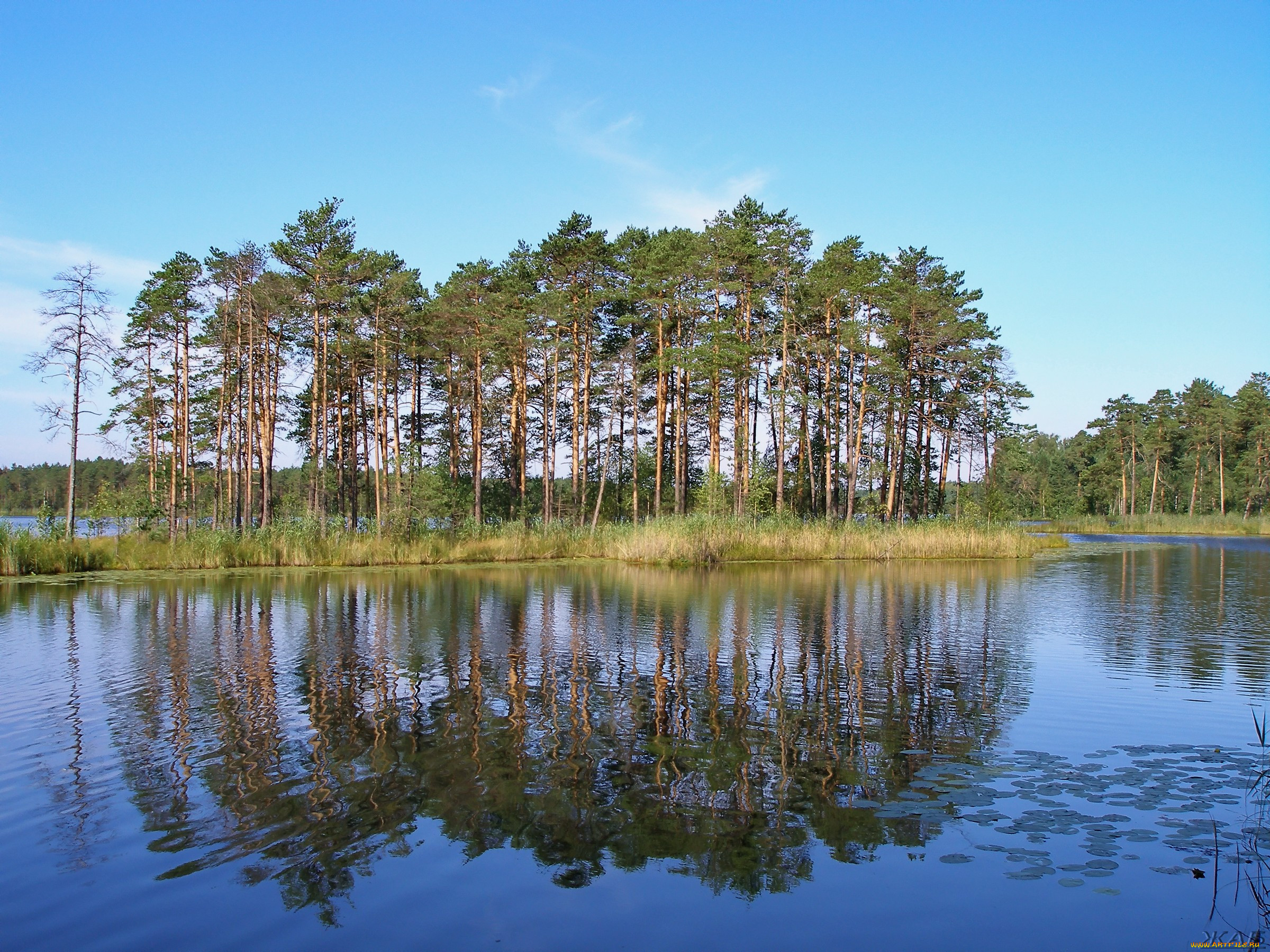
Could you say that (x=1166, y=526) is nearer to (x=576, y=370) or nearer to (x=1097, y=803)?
Result: (x=576, y=370)

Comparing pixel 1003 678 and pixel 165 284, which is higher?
pixel 165 284

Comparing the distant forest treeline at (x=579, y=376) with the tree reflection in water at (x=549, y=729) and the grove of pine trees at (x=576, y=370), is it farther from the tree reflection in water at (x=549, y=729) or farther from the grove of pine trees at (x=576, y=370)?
the tree reflection in water at (x=549, y=729)

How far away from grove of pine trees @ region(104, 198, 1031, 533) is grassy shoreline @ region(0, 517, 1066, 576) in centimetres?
234

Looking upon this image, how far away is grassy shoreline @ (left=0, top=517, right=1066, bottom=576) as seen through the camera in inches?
969

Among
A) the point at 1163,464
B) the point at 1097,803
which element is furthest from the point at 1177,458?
the point at 1097,803

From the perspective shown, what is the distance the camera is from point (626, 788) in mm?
6430

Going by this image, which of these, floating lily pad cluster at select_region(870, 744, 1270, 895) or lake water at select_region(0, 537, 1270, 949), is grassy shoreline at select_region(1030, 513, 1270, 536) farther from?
floating lily pad cluster at select_region(870, 744, 1270, 895)

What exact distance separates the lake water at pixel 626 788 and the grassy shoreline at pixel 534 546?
11.8 metres

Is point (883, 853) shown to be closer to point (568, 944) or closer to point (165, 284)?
point (568, 944)

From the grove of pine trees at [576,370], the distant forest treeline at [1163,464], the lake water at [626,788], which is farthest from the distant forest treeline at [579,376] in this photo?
the lake water at [626,788]

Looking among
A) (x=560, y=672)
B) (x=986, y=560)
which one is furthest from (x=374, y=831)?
(x=986, y=560)

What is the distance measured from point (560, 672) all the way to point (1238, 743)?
7.46 metres

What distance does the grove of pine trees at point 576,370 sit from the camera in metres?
35.2

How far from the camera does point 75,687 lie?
9.84 meters
